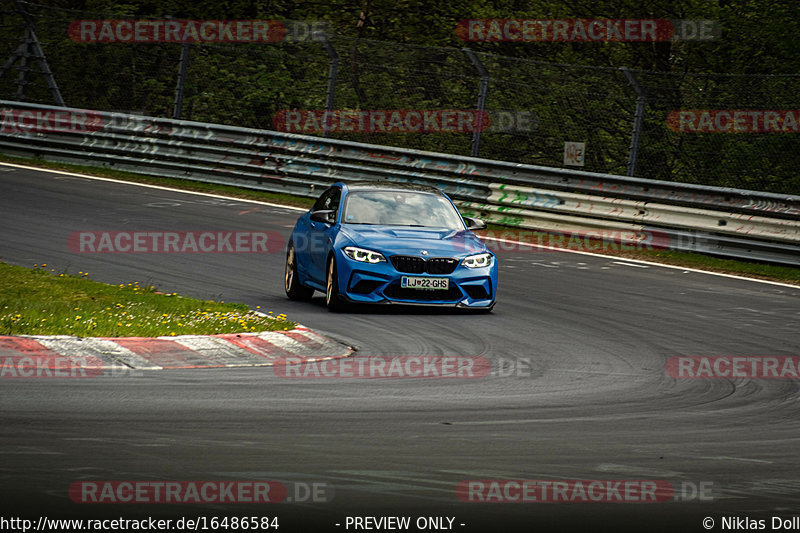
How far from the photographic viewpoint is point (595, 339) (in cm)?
1136

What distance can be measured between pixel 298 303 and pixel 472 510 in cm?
818

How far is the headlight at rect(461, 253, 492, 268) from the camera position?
42.0 ft

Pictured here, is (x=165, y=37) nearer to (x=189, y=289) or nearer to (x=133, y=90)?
(x=133, y=90)

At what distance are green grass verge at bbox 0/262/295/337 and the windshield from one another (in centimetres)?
232

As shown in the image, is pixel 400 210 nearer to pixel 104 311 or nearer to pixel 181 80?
pixel 104 311

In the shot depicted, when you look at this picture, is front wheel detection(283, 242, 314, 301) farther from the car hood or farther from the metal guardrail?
the metal guardrail

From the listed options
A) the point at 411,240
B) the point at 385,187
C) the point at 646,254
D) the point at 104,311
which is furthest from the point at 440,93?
the point at 104,311

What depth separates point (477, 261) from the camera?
12.9 m

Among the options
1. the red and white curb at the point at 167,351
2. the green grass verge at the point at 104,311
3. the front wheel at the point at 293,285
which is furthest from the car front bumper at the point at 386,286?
the red and white curb at the point at 167,351

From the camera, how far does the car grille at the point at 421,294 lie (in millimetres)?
12516

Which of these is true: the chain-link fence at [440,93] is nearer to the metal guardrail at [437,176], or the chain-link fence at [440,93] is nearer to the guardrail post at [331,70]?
the guardrail post at [331,70]

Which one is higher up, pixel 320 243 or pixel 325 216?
pixel 325 216

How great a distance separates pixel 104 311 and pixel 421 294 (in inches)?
136

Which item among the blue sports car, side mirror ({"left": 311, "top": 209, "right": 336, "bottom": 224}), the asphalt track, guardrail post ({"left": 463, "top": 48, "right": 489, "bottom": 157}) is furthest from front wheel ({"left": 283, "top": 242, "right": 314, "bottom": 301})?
guardrail post ({"left": 463, "top": 48, "right": 489, "bottom": 157})
